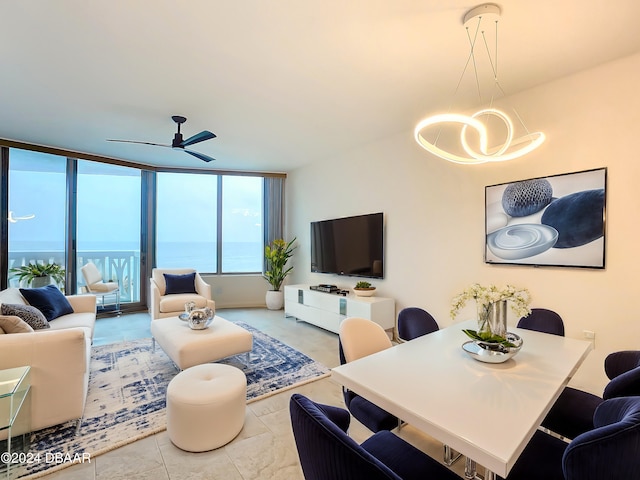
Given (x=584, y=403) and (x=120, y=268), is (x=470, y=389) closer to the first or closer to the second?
(x=584, y=403)

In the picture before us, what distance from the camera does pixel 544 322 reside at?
2.40m

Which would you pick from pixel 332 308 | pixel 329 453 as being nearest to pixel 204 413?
→ pixel 329 453

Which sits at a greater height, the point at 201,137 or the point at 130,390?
the point at 201,137

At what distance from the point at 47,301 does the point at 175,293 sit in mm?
1587

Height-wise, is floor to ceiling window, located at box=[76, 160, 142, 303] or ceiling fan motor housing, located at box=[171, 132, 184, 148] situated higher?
ceiling fan motor housing, located at box=[171, 132, 184, 148]

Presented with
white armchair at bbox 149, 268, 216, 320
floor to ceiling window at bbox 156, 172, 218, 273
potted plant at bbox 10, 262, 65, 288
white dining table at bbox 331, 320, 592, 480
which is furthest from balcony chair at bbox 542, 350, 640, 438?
potted plant at bbox 10, 262, 65, 288

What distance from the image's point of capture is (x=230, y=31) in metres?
2.14

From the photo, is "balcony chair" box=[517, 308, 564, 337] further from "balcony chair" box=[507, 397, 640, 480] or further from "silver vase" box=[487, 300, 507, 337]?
"balcony chair" box=[507, 397, 640, 480]

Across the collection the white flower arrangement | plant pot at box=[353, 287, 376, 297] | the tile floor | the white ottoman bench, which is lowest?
the tile floor

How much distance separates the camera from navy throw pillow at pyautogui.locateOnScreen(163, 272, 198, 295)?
478 cm

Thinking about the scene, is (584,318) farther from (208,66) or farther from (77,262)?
(77,262)

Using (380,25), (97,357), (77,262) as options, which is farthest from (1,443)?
(77,262)

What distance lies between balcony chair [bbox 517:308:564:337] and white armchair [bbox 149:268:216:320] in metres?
3.78

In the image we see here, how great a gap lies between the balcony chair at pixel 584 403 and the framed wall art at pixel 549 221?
1.01 m
